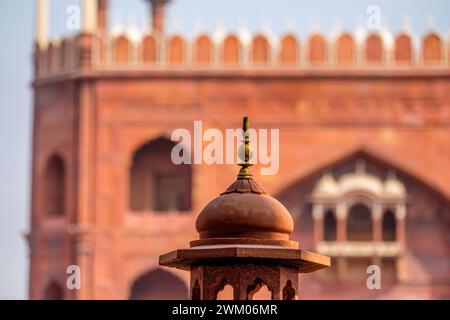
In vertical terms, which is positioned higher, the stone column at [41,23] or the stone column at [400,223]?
the stone column at [41,23]

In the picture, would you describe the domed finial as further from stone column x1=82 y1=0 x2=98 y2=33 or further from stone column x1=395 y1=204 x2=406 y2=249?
stone column x1=82 y1=0 x2=98 y2=33

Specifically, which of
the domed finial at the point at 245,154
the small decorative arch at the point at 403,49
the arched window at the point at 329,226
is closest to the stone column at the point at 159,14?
the small decorative arch at the point at 403,49

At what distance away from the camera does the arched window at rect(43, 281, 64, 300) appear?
20.5 meters

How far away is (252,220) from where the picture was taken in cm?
595

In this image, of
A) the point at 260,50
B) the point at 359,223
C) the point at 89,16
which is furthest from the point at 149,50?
the point at 359,223

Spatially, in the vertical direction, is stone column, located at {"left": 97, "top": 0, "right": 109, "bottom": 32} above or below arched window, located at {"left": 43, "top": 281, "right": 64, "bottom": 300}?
above

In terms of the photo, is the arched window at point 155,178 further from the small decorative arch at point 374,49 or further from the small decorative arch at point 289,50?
the small decorative arch at point 374,49

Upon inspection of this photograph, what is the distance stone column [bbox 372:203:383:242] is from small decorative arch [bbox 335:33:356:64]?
2081 mm

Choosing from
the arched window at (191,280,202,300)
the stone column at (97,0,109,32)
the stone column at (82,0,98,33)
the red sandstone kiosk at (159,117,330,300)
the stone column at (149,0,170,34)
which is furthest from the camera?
the stone column at (149,0,170,34)

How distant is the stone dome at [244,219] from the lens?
19.5 ft

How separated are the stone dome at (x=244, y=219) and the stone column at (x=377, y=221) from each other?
1453 centimetres

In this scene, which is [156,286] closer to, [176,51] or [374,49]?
[176,51]

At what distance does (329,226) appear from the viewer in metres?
21.0

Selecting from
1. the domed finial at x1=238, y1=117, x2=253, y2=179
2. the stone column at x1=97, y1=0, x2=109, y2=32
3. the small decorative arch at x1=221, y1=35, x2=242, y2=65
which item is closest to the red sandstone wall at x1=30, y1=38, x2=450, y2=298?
the small decorative arch at x1=221, y1=35, x2=242, y2=65
